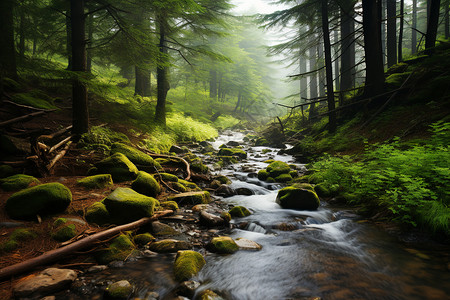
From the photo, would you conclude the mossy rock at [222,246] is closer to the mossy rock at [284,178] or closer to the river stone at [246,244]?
the river stone at [246,244]

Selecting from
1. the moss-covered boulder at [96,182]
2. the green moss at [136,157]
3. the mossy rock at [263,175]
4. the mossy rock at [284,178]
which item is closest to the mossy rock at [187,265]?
the moss-covered boulder at [96,182]

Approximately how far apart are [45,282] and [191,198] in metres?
3.44

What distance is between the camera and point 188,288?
8.95ft

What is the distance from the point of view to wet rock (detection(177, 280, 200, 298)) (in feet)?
8.76

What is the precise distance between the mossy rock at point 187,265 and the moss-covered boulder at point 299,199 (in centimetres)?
328

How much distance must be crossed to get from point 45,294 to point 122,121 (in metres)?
9.21

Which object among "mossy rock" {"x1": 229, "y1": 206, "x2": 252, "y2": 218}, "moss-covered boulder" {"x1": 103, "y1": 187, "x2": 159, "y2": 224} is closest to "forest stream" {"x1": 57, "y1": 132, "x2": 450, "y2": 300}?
"mossy rock" {"x1": 229, "y1": 206, "x2": 252, "y2": 218}

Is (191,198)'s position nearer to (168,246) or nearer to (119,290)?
(168,246)

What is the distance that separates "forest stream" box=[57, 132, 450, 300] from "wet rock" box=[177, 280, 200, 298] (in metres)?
0.08

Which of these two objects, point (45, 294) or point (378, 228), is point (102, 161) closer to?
point (45, 294)

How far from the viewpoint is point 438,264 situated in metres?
2.96

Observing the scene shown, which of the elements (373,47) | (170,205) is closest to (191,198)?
(170,205)

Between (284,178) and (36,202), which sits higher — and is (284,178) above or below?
below

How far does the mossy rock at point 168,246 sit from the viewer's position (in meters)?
3.52
